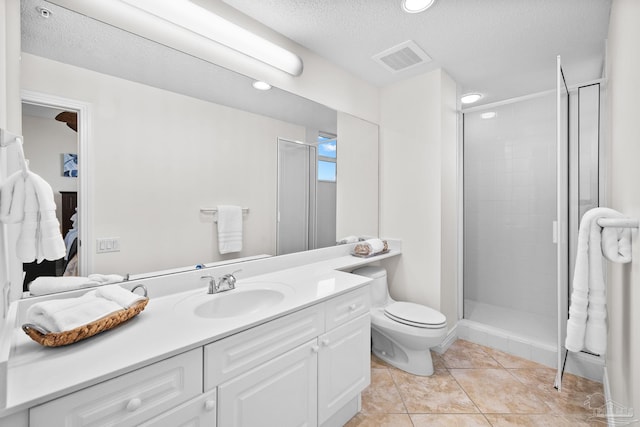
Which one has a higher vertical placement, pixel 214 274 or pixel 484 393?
pixel 214 274

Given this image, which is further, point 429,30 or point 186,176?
point 429,30

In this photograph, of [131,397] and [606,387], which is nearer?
[131,397]

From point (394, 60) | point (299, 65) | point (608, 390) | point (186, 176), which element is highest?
point (394, 60)

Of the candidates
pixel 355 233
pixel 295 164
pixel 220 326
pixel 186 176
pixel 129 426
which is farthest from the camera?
pixel 355 233

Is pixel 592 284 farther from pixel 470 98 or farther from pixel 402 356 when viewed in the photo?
pixel 470 98

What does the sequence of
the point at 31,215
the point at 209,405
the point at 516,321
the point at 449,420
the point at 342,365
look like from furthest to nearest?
the point at 516,321 < the point at 449,420 < the point at 342,365 < the point at 209,405 < the point at 31,215

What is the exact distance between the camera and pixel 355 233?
251 cm

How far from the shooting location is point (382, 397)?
71.6 inches

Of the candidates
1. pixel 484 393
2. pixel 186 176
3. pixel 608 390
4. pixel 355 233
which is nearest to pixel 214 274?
pixel 186 176

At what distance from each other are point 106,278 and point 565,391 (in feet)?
9.08

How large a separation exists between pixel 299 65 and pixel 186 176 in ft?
A: 3.47

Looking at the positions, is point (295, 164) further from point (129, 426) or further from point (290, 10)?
point (129, 426)

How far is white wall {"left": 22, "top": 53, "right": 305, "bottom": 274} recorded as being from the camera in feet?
3.94

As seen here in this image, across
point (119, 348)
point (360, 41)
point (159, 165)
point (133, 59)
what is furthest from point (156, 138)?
point (360, 41)
